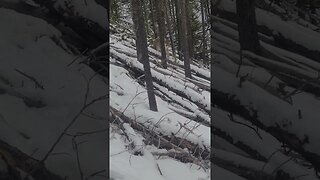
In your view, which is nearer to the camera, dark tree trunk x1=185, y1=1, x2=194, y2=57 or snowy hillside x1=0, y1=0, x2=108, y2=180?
snowy hillside x1=0, y1=0, x2=108, y2=180

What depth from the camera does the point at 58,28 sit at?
1.14m

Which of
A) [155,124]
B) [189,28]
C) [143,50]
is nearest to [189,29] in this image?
[189,28]

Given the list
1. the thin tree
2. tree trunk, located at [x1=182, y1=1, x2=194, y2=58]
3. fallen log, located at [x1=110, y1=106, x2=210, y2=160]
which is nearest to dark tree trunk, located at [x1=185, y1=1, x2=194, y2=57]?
tree trunk, located at [x1=182, y1=1, x2=194, y2=58]

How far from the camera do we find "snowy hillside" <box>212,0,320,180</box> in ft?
3.78

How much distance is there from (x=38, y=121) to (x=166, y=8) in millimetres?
484

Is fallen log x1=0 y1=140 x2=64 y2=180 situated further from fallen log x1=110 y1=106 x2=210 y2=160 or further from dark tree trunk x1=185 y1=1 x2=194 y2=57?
dark tree trunk x1=185 y1=1 x2=194 y2=57

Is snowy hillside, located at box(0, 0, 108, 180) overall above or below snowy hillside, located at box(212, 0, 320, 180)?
below

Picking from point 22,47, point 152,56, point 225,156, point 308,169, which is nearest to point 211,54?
point 152,56

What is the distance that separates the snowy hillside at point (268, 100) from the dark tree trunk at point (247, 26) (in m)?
0.01

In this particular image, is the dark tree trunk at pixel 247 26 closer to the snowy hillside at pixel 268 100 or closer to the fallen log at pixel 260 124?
the snowy hillside at pixel 268 100

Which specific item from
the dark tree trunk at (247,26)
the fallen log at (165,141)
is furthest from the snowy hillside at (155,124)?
the dark tree trunk at (247,26)

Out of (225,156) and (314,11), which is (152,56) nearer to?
(225,156)

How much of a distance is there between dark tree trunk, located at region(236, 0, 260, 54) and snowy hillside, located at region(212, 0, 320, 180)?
1cm

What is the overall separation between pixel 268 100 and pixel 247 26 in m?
→ 0.21
